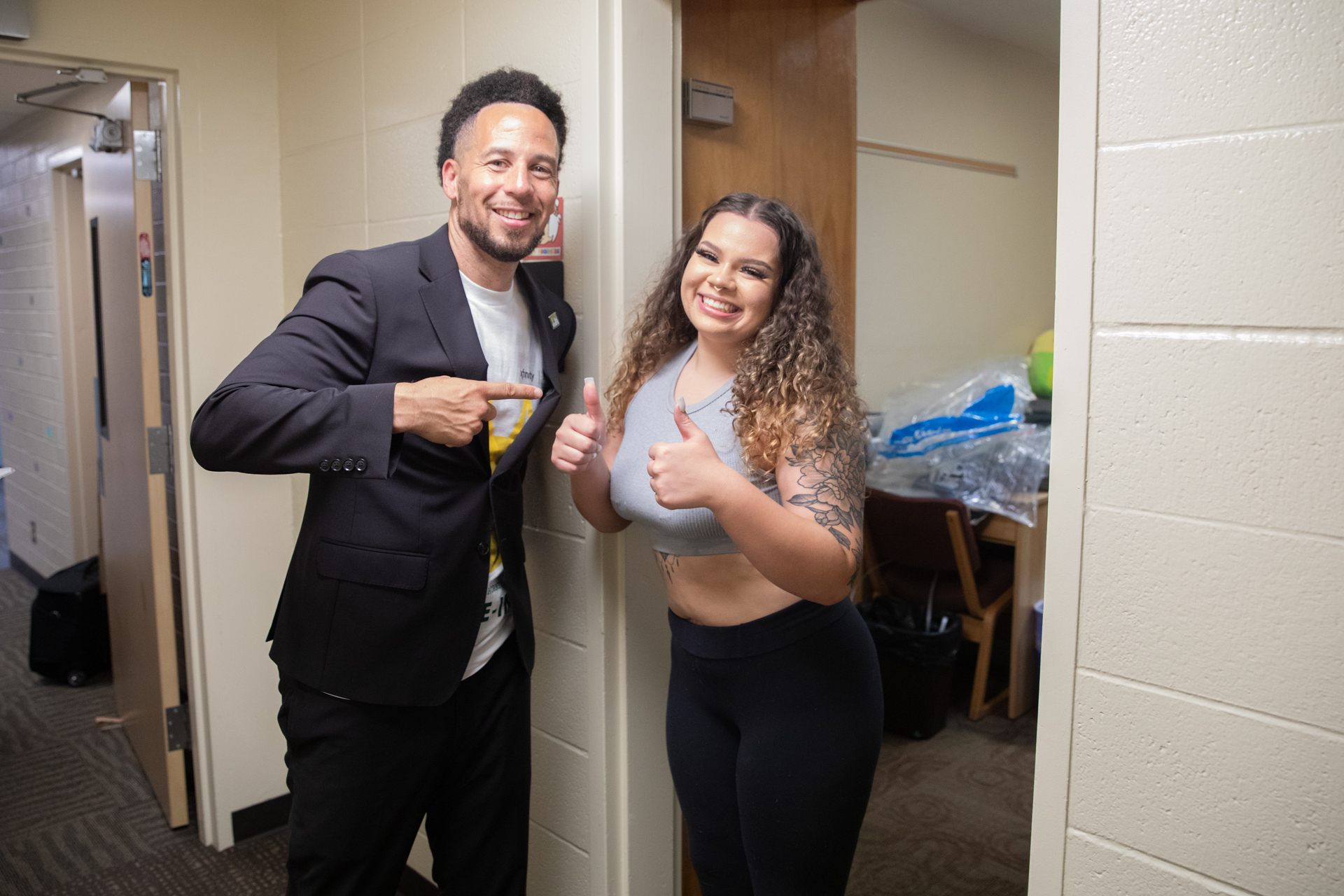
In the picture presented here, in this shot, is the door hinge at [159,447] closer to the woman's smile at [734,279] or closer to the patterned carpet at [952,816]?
the woman's smile at [734,279]

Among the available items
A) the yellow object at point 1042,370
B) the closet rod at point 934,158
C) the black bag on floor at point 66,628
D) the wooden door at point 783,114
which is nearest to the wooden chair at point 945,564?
the yellow object at point 1042,370

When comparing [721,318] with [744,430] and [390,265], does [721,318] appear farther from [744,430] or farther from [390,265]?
[390,265]

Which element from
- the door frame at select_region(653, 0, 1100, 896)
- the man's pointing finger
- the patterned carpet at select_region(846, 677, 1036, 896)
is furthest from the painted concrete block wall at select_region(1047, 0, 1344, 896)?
the patterned carpet at select_region(846, 677, 1036, 896)

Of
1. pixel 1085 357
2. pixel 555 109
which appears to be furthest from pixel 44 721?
pixel 1085 357

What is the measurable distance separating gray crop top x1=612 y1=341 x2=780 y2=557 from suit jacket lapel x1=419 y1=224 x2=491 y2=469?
265 millimetres

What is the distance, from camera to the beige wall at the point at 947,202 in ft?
13.3

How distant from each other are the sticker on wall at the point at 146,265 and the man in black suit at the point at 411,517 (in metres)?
1.28

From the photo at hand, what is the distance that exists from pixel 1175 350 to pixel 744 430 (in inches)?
23.8

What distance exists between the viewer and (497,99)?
5.47ft

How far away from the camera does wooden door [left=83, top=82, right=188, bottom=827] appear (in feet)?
8.52

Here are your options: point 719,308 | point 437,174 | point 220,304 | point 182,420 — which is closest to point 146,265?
point 220,304

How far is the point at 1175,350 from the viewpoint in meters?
1.10

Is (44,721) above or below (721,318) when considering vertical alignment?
below

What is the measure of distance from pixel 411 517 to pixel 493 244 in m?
0.49
